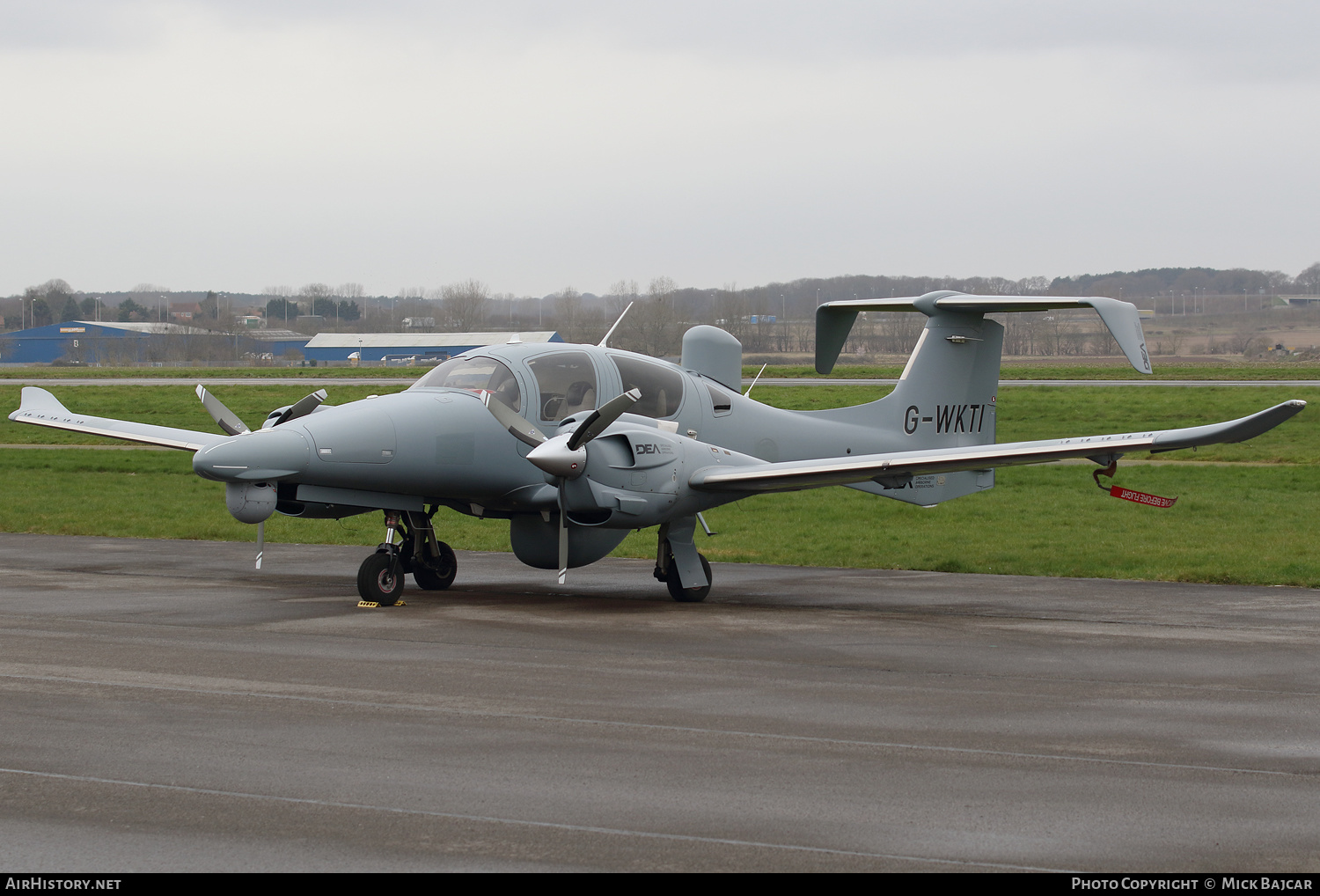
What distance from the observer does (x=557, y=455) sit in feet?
45.2

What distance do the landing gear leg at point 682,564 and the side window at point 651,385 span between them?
1394 mm

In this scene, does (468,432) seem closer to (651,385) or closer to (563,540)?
(563,540)

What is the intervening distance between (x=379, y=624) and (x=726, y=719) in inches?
206

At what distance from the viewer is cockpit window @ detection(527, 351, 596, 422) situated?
15031 millimetres

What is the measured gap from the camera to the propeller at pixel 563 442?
13773mm

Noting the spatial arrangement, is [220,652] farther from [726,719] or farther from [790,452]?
[790,452]

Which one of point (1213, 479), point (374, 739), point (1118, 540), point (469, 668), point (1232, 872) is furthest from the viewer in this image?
→ point (1213, 479)

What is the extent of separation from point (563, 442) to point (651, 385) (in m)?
2.12

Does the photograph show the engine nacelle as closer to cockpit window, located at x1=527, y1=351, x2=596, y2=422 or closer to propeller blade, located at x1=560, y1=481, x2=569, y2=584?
propeller blade, located at x1=560, y1=481, x2=569, y2=584

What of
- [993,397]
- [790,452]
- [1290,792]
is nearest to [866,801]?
[1290,792]

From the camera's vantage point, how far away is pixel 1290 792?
713 cm

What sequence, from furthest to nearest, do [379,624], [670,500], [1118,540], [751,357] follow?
[751,357], [1118,540], [670,500], [379,624]

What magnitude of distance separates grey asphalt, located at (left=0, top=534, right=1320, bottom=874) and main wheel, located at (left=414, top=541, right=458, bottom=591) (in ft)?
2.54

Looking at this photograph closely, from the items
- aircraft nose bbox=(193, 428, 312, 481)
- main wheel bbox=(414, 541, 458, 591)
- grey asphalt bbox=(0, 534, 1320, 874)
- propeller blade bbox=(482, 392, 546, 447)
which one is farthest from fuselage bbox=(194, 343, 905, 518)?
grey asphalt bbox=(0, 534, 1320, 874)
